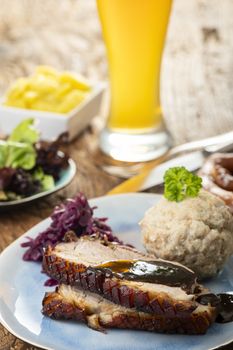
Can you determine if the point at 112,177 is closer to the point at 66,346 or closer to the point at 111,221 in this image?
the point at 111,221

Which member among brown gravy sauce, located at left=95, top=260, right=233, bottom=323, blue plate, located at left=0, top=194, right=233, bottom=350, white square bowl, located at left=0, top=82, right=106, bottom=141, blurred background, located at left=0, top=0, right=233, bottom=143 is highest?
brown gravy sauce, located at left=95, top=260, right=233, bottom=323

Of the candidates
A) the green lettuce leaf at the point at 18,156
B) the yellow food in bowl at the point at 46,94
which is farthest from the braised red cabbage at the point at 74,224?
the yellow food in bowl at the point at 46,94

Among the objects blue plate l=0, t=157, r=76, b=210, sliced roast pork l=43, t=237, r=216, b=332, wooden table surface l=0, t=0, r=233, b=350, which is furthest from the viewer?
wooden table surface l=0, t=0, r=233, b=350

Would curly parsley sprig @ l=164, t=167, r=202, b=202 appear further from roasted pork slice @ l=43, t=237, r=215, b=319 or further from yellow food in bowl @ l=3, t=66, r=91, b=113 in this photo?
yellow food in bowl @ l=3, t=66, r=91, b=113

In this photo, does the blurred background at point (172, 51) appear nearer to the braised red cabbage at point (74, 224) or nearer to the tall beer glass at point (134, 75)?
the tall beer glass at point (134, 75)

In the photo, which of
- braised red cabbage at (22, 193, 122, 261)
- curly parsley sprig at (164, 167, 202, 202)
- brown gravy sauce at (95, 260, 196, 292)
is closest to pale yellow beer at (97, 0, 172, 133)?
braised red cabbage at (22, 193, 122, 261)

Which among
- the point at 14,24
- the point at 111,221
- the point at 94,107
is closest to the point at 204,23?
the point at 14,24
